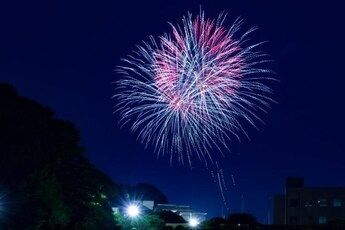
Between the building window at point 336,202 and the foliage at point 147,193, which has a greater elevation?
the foliage at point 147,193

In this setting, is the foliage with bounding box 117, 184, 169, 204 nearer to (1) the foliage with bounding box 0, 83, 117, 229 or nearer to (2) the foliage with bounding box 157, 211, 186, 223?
(2) the foliage with bounding box 157, 211, 186, 223

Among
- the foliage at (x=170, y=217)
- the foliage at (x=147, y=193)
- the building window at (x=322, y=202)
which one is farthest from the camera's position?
the foliage at (x=147, y=193)

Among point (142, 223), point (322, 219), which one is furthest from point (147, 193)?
point (142, 223)

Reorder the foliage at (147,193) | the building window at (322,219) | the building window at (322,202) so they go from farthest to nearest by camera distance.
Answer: the foliage at (147,193)
the building window at (322,219)
the building window at (322,202)

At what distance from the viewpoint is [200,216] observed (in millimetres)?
72625

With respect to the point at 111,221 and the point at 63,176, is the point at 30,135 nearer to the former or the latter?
the point at 63,176

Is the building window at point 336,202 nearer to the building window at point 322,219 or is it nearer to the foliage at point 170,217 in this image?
the building window at point 322,219

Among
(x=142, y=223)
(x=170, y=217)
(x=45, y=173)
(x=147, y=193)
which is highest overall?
(x=147, y=193)

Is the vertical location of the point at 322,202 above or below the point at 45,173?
above

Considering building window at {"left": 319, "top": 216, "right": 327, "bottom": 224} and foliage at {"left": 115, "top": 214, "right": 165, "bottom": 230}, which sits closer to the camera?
foliage at {"left": 115, "top": 214, "right": 165, "bottom": 230}

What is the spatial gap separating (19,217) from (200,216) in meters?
44.5

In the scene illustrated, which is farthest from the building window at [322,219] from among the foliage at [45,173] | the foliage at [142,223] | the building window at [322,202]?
the foliage at [45,173]

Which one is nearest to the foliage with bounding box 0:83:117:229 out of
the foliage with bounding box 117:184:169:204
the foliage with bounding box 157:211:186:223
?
the foliage with bounding box 157:211:186:223

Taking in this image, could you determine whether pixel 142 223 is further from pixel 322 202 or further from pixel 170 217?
pixel 322 202
